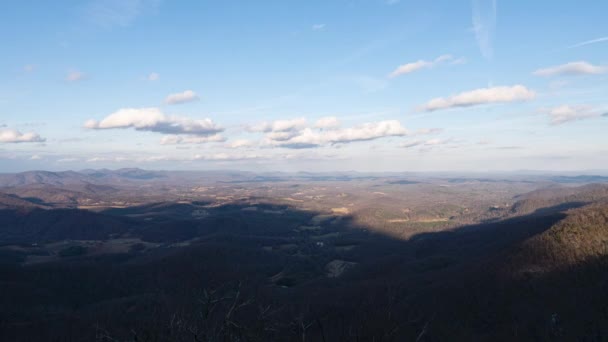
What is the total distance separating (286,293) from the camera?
90125mm

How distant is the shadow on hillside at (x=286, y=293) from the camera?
150 ft

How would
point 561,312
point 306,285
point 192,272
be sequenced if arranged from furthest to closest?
point 192,272 < point 306,285 < point 561,312

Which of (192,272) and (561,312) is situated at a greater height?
(561,312)

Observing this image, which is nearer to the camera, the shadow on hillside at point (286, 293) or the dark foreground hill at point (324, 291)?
the dark foreground hill at point (324, 291)

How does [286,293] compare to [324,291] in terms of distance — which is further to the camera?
[286,293]

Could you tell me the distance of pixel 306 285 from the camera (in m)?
98.4

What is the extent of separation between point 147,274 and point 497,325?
3393 inches

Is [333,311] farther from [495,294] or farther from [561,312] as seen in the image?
[561,312]

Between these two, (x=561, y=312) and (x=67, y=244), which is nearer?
(x=561, y=312)

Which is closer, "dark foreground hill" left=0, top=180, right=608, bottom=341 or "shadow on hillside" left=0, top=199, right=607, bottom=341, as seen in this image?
"dark foreground hill" left=0, top=180, right=608, bottom=341

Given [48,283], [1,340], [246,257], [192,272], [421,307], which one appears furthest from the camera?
[246,257]

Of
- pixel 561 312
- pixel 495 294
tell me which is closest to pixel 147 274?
pixel 495 294

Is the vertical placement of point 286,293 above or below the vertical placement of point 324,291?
below

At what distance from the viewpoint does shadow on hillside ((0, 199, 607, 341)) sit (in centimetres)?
4566
